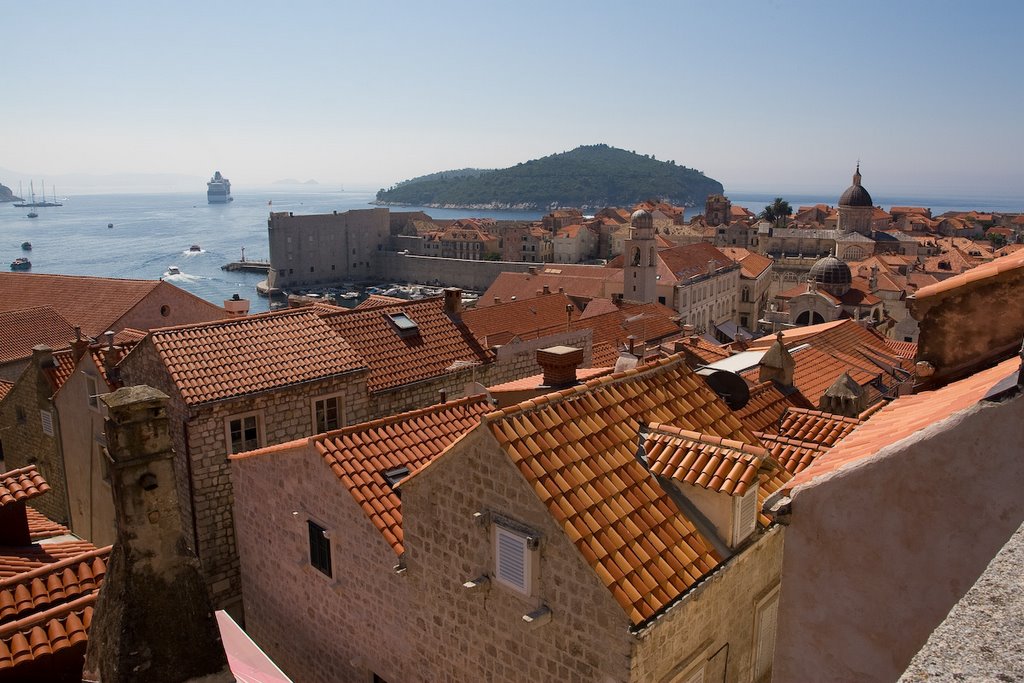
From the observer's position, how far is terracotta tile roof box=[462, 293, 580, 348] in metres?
27.0

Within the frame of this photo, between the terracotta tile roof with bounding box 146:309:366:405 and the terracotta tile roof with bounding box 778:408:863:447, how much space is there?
21.9ft

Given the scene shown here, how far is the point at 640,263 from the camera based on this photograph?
42969 mm

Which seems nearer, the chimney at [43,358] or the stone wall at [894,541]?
the stone wall at [894,541]

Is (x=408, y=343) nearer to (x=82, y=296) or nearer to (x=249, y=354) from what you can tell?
(x=249, y=354)

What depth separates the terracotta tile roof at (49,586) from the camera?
5508 millimetres

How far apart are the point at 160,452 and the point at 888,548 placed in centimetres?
376

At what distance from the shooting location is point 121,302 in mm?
25969

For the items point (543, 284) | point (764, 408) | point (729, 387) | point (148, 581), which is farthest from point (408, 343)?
point (543, 284)

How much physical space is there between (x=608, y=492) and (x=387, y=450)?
3342 mm

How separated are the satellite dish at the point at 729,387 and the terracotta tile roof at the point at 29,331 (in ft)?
65.3

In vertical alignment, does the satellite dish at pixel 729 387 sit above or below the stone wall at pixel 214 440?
above

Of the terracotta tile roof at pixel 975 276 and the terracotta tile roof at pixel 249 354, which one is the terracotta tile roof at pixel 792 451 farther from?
the terracotta tile roof at pixel 249 354

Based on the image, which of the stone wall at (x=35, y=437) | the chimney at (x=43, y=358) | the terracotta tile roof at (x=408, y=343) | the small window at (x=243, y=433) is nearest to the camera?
the small window at (x=243, y=433)

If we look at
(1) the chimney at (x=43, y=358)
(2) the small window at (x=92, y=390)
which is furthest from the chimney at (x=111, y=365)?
(1) the chimney at (x=43, y=358)
